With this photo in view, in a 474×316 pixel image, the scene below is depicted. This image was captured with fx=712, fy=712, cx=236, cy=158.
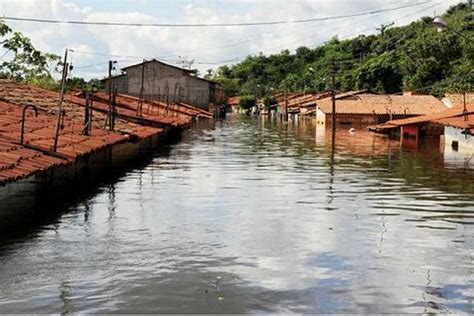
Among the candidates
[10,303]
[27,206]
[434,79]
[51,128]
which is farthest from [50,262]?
[434,79]

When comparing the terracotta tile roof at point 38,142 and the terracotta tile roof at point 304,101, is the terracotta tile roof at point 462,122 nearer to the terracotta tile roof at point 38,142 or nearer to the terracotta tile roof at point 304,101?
the terracotta tile roof at point 38,142

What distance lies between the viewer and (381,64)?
99562mm

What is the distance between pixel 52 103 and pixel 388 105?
54.5 m

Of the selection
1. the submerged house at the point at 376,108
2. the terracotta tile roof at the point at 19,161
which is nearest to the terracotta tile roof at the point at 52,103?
the terracotta tile roof at the point at 19,161

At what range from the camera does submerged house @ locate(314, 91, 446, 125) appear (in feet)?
251

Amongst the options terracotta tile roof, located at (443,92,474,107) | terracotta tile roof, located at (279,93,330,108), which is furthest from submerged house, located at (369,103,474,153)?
terracotta tile roof, located at (279,93,330,108)

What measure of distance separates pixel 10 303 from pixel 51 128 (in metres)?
12.6

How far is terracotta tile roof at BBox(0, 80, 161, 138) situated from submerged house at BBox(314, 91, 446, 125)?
158 feet

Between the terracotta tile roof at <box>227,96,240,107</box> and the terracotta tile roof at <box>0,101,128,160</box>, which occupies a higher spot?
the terracotta tile roof at <box>227,96,240,107</box>

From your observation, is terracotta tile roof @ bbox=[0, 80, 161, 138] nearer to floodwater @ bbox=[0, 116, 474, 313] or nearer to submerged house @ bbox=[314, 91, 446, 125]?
floodwater @ bbox=[0, 116, 474, 313]

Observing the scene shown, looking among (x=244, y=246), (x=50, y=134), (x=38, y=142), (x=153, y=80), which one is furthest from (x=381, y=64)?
(x=244, y=246)

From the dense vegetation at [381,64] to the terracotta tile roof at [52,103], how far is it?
23565mm

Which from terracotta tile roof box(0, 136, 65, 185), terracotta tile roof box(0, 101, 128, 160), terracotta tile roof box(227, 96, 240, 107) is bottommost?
terracotta tile roof box(0, 136, 65, 185)

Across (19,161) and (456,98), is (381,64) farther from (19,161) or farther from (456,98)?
(19,161)
